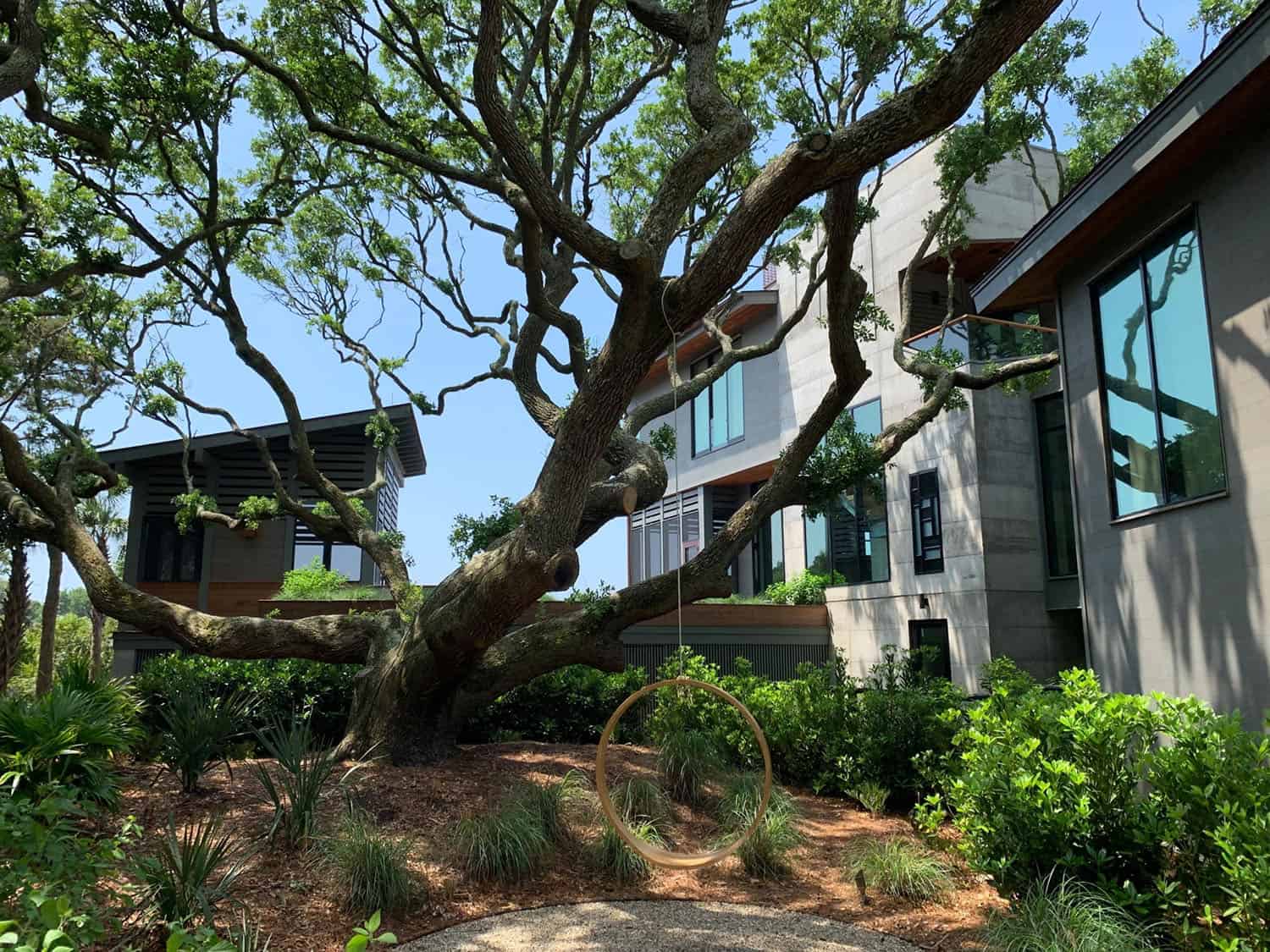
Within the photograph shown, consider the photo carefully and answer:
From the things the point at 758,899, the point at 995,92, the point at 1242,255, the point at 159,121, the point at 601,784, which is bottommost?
the point at 758,899

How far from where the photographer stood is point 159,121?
9.44 m

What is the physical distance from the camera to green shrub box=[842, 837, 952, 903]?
18.3 ft

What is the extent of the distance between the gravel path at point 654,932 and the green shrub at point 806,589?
12.0 metres

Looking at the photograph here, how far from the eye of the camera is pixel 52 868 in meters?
3.70

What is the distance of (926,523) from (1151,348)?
308 inches

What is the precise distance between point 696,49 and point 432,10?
15.6ft

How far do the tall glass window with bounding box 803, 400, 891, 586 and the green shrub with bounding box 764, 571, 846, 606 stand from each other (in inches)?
5.9

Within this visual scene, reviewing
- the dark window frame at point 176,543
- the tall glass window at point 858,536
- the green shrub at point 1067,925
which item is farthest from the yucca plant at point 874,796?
the dark window frame at point 176,543

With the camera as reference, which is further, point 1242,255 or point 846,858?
point 1242,255

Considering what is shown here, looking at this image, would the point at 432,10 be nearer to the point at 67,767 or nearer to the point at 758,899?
the point at 67,767

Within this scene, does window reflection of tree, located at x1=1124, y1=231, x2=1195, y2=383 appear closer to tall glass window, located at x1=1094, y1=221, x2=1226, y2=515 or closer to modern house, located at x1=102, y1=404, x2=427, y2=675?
tall glass window, located at x1=1094, y1=221, x2=1226, y2=515

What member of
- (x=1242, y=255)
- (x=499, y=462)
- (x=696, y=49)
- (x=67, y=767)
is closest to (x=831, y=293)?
(x=696, y=49)

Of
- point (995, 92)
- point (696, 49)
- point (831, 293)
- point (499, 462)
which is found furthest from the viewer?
point (499, 462)

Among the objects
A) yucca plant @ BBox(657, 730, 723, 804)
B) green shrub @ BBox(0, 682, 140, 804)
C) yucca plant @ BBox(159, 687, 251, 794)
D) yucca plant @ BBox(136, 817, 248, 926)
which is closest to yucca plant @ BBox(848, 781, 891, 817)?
yucca plant @ BBox(657, 730, 723, 804)
